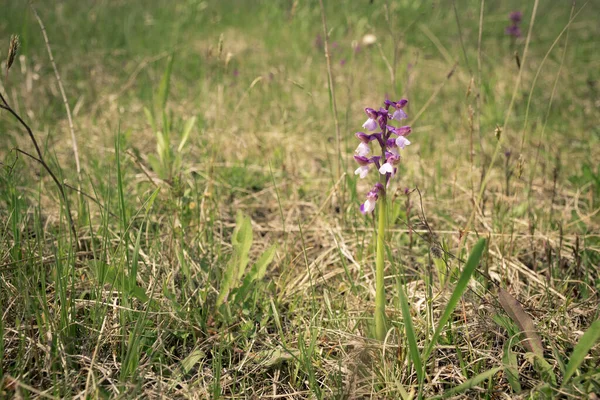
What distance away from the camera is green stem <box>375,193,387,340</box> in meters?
1.33

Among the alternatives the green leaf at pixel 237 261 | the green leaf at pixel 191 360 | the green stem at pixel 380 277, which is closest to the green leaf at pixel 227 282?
the green leaf at pixel 237 261

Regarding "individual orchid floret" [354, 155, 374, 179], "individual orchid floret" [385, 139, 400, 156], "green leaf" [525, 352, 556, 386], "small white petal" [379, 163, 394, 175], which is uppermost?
"individual orchid floret" [385, 139, 400, 156]

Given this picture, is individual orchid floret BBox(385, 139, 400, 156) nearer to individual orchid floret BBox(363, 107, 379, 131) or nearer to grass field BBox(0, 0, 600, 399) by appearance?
individual orchid floret BBox(363, 107, 379, 131)

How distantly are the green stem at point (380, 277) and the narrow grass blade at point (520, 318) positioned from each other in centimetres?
34

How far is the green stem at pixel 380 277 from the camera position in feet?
4.35

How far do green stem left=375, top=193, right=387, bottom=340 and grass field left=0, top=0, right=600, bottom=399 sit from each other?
0.11 ft

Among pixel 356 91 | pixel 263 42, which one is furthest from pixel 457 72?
pixel 263 42

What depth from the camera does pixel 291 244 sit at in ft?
6.68

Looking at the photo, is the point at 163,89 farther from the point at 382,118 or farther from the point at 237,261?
the point at 382,118

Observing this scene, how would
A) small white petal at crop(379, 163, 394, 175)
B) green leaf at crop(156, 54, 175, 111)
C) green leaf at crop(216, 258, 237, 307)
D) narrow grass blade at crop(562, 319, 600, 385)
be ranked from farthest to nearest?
1. green leaf at crop(156, 54, 175, 111)
2. green leaf at crop(216, 258, 237, 307)
3. small white petal at crop(379, 163, 394, 175)
4. narrow grass blade at crop(562, 319, 600, 385)

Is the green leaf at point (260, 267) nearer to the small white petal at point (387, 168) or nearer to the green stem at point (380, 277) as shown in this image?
the green stem at point (380, 277)

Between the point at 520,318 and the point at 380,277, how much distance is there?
426mm

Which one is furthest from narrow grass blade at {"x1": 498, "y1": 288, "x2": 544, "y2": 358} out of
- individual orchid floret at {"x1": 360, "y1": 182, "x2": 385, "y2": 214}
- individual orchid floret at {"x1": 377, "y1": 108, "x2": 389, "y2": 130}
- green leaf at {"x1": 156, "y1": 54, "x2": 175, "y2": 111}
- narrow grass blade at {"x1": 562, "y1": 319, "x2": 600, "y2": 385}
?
green leaf at {"x1": 156, "y1": 54, "x2": 175, "y2": 111}

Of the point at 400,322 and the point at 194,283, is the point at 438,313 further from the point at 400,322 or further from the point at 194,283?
the point at 194,283
